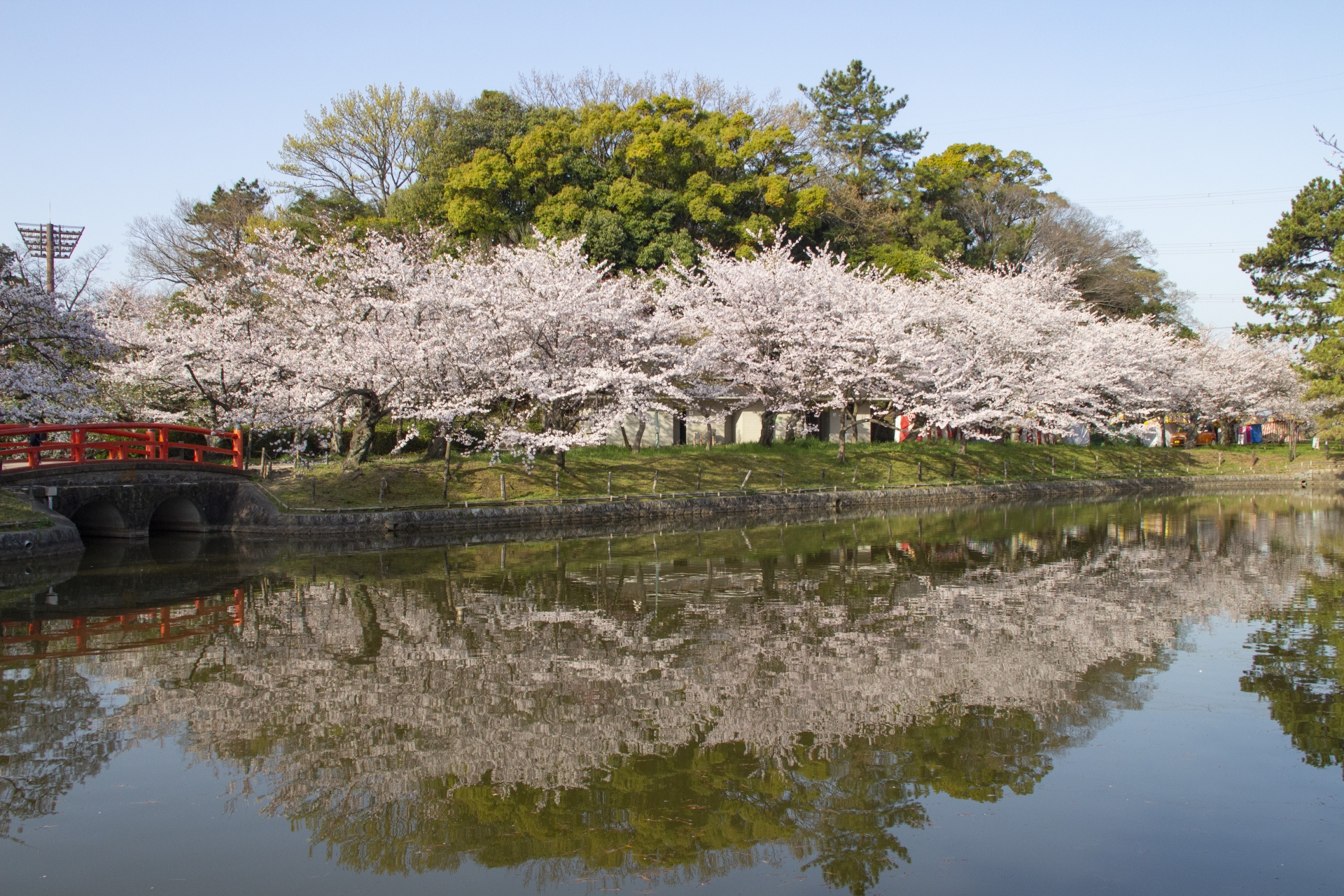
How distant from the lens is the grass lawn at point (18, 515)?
60.4 ft

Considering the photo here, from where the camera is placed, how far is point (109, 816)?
7066 mm

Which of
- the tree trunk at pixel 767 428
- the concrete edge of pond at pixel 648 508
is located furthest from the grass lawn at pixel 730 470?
the concrete edge of pond at pixel 648 508

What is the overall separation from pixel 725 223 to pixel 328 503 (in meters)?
23.4

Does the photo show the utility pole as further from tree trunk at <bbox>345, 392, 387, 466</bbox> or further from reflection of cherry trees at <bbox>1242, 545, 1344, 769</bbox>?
reflection of cherry trees at <bbox>1242, 545, 1344, 769</bbox>

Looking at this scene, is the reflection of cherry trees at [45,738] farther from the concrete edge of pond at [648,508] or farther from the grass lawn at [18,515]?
the concrete edge of pond at [648,508]

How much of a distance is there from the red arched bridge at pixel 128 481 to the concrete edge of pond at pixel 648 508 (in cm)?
86

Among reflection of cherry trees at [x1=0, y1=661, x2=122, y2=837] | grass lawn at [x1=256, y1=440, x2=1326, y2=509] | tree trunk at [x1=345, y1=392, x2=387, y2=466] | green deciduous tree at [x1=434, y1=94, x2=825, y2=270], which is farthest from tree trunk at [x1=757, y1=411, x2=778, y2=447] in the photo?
reflection of cherry trees at [x1=0, y1=661, x2=122, y2=837]

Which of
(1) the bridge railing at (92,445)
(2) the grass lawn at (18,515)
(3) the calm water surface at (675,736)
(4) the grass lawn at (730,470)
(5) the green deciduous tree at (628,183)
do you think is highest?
(5) the green deciduous tree at (628,183)

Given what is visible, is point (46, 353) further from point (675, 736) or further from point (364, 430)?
point (675, 736)

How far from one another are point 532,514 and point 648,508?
11.2ft

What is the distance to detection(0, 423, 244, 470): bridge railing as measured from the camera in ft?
65.0

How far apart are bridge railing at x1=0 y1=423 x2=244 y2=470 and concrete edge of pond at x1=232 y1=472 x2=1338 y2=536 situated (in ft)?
7.01

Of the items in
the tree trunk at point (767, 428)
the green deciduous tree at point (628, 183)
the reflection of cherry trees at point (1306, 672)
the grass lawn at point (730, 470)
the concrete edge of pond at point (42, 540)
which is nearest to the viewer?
the reflection of cherry trees at point (1306, 672)

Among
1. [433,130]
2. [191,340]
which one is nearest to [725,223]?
[433,130]
